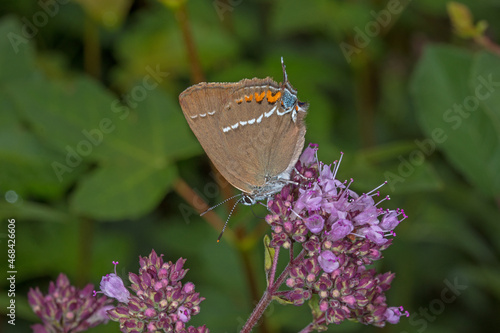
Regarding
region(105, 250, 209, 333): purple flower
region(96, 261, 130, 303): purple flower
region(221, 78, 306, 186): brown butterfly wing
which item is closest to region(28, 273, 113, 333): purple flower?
region(96, 261, 130, 303): purple flower

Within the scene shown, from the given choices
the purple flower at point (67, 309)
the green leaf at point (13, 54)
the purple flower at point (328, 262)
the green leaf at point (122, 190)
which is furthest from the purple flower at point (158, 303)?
the green leaf at point (13, 54)

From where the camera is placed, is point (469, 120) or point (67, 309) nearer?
point (67, 309)

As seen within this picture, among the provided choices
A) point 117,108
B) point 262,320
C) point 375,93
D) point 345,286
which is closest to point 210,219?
point 262,320

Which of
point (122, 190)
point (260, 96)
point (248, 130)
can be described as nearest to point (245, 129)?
point (248, 130)

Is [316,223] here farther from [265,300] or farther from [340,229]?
[265,300]

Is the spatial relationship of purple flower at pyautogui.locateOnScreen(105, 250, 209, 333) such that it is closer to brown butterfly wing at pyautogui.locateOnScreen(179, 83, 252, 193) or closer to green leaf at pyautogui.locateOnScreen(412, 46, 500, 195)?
brown butterfly wing at pyautogui.locateOnScreen(179, 83, 252, 193)

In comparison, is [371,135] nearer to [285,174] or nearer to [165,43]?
[165,43]
